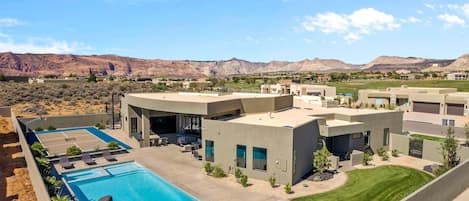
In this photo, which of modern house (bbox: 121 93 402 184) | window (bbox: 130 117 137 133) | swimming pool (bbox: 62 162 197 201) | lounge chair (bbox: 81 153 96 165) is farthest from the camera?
window (bbox: 130 117 137 133)

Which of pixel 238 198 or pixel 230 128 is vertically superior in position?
pixel 230 128

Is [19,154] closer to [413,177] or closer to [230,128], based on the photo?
[230,128]

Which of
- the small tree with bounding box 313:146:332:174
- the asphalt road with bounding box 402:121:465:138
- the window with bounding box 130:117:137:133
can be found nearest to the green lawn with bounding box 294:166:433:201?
the small tree with bounding box 313:146:332:174

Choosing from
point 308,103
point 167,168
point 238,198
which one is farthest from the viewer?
point 308,103

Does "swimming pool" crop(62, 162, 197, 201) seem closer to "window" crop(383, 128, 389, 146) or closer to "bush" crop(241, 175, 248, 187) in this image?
"bush" crop(241, 175, 248, 187)

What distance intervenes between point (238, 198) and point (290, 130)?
4543 millimetres

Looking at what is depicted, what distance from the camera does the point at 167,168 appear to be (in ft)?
66.5

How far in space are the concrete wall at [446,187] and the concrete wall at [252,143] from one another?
247 inches

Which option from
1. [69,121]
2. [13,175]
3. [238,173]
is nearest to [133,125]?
[69,121]

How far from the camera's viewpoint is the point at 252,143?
59.5 feet

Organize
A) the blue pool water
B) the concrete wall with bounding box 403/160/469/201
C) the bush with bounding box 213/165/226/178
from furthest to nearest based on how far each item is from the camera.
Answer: the blue pool water < the bush with bounding box 213/165/226/178 < the concrete wall with bounding box 403/160/469/201

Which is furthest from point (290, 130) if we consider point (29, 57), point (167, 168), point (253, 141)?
point (29, 57)

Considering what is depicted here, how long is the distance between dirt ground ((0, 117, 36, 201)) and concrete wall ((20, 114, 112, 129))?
666 centimetres

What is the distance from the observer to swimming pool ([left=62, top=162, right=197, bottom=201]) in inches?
642
